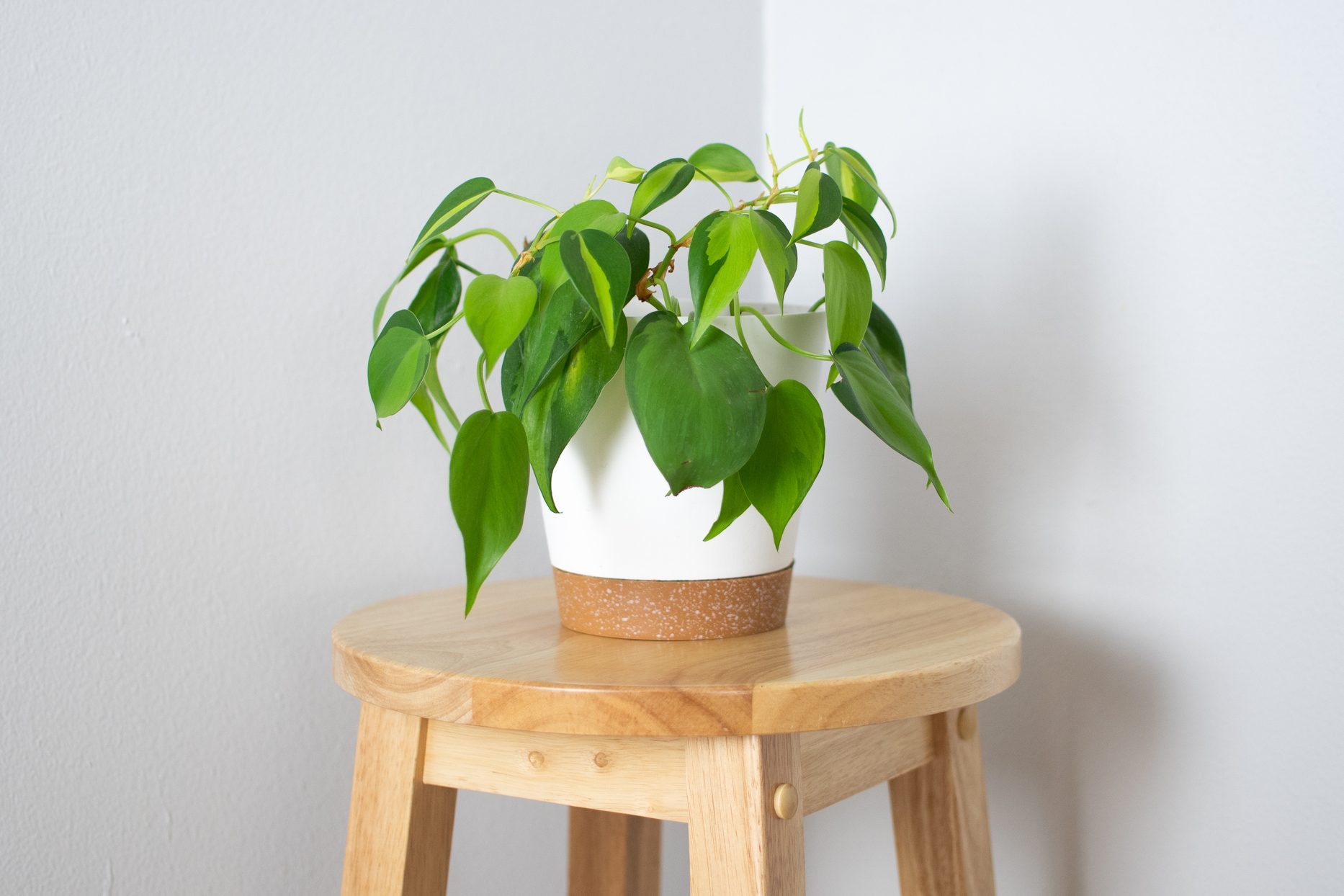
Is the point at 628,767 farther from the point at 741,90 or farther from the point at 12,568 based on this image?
the point at 741,90

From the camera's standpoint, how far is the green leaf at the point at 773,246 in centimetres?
61

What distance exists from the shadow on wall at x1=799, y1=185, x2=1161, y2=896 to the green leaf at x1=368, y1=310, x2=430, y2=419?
628mm

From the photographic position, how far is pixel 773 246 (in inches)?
24.5

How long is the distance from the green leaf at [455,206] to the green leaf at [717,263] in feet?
0.59

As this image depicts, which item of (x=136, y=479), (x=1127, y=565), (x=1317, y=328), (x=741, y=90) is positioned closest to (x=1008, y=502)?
(x=1127, y=565)

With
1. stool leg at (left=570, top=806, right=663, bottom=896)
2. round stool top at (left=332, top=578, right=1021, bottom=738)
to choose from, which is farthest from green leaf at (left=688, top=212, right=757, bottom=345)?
stool leg at (left=570, top=806, right=663, bottom=896)

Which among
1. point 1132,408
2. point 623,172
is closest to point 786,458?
point 623,172

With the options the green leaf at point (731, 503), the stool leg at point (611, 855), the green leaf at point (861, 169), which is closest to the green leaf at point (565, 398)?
the green leaf at point (731, 503)

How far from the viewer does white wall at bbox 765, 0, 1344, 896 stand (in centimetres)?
84

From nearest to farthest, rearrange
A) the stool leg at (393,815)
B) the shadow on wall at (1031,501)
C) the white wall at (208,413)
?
the stool leg at (393,815)
the white wall at (208,413)
the shadow on wall at (1031,501)

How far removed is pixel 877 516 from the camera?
118cm

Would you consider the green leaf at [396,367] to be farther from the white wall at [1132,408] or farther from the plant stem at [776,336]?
the white wall at [1132,408]

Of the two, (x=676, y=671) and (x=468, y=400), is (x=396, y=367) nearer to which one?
(x=676, y=671)

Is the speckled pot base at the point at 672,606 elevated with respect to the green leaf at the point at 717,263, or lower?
lower
